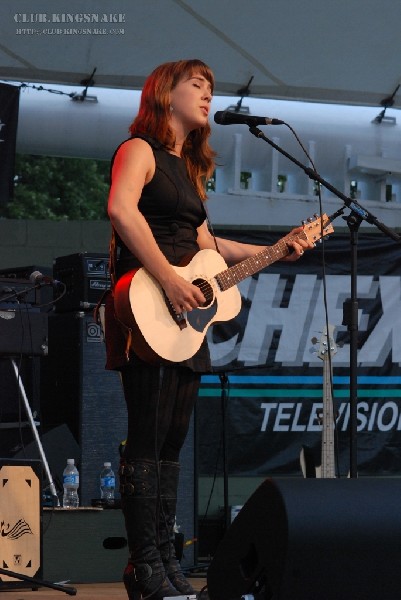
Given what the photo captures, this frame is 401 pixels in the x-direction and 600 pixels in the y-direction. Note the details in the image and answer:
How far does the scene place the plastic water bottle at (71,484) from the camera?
18.9 feet

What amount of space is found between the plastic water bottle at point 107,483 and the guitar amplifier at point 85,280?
89 cm

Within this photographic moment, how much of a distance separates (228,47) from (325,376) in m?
2.69

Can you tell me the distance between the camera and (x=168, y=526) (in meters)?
3.71

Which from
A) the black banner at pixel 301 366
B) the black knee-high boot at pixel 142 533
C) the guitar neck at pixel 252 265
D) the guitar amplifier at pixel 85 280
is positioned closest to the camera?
the black knee-high boot at pixel 142 533

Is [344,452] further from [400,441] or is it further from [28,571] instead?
[28,571]

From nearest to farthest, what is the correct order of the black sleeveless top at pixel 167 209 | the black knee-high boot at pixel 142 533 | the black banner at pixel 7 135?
1. the black knee-high boot at pixel 142 533
2. the black sleeveless top at pixel 167 209
3. the black banner at pixel 7 135

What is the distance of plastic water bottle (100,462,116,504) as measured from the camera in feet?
18.8

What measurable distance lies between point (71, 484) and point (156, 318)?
244 cm

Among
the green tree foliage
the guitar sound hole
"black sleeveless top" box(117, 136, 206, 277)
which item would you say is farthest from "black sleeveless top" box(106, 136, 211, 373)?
the green tree foliage

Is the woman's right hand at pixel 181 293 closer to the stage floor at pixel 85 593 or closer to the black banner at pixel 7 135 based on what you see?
the stage floor at pixel 85 593

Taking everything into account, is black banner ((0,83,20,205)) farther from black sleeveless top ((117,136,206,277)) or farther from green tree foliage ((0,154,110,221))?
green tree foliage ((0,154,110,221))

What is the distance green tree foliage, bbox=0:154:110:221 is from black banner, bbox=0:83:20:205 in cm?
1439

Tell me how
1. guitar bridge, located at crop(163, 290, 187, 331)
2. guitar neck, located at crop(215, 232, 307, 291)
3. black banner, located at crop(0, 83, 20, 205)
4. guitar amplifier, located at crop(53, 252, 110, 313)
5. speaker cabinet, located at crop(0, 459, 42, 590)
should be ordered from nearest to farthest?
guitar bridge, located at crop(163, 290, 187, 331) < guitar neck, located at crop(215, 232, 307, 291) < speaker cabinet, located at crop(0, 459, 42, 590) < guitar amplifier, located at crop(53, 252, 110, 313) < black banner, located at crop(0, 83, 20, 205)

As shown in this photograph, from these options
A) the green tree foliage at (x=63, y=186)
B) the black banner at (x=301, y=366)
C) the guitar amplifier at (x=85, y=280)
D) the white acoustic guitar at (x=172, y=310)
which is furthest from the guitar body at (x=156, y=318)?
the green tree foliage at (x=63, y=186)
